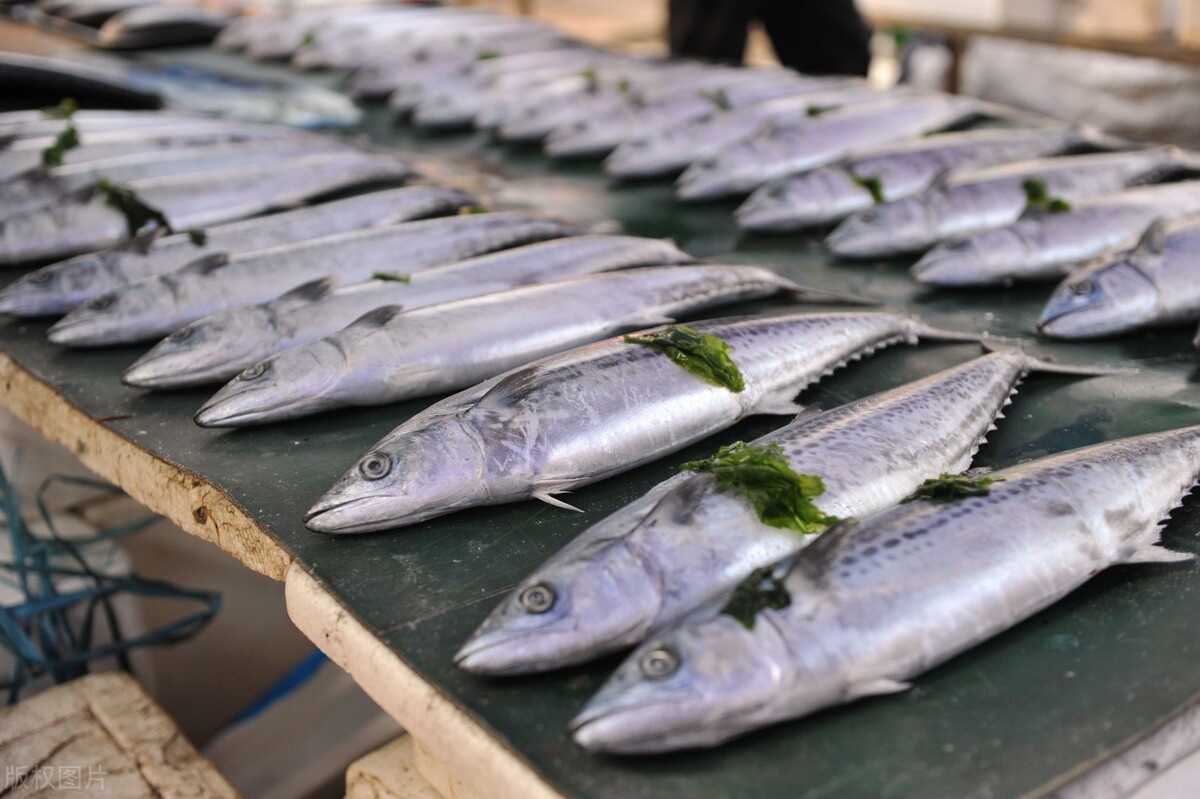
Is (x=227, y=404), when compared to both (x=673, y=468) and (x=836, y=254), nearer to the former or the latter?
(x=673, y=468)

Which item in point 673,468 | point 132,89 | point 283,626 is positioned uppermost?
point 132,89

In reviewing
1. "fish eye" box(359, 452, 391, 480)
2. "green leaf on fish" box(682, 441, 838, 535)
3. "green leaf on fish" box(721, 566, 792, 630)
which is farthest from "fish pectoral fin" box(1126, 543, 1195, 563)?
"fish eye" box(359, 452, 391, 480)

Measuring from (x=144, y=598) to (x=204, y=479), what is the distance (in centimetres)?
196

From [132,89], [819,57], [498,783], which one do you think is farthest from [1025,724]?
[819,57]

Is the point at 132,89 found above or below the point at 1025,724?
above

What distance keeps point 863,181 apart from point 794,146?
0.57m

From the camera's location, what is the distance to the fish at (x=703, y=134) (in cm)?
498

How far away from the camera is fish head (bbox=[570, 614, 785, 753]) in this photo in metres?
1.62

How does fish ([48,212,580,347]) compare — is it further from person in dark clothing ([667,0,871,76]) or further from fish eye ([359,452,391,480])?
person in dark clothing ([667,0,871,76])

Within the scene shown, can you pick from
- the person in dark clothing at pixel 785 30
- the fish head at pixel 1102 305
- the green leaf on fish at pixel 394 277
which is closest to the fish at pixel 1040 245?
the fish head at pixel 1102 305

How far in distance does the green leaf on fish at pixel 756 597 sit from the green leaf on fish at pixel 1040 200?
2.44 metres

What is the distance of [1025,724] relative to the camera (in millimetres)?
1751

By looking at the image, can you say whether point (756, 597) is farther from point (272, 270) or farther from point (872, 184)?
point (872, 184)

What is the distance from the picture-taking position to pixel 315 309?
3082mm
